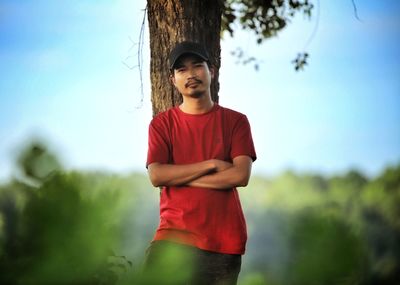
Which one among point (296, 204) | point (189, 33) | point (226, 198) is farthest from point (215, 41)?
point (296, 204)

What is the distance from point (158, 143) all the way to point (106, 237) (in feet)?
11.8

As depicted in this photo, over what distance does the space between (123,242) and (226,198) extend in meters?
3.47

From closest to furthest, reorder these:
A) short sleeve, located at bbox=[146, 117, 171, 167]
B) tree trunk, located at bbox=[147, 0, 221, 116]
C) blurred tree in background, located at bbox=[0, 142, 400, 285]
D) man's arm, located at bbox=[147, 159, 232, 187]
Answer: blurred tree in background, located at bbox=[0, 142, 400, 285] < man's arm, located at bbox=[147, 159, 232, 187] < short sleeve, located at bbox=[146, 117, 171, 167] < tree trunk, located at bbox=[147, 0, 221, 116]

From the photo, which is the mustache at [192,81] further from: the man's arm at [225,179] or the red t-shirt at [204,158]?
the man's arm at [225,179]

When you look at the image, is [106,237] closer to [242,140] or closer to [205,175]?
[205,175]

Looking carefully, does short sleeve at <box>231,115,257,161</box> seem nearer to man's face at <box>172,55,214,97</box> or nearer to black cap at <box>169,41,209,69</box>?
man's face at <box>172,55,214,97</box>

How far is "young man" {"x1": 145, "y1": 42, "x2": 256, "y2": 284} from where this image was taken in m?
3.84

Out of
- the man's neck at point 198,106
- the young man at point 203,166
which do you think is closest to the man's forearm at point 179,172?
the young man at point 203,166

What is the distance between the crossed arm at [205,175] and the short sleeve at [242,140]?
138 mm

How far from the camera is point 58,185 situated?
48 centimetres

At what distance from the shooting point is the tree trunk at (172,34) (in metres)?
5.42

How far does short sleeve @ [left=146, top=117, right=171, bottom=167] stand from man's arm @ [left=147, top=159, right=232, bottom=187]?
98mm

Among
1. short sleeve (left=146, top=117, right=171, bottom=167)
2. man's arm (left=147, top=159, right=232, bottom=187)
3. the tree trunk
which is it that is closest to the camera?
man's arm (left=147, top=159, right=232, bottom=187)

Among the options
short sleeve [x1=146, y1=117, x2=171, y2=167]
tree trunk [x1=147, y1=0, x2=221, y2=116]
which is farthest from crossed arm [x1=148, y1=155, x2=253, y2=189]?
tree trunk [x1=147, y1=0, x2=221, y2=116]
